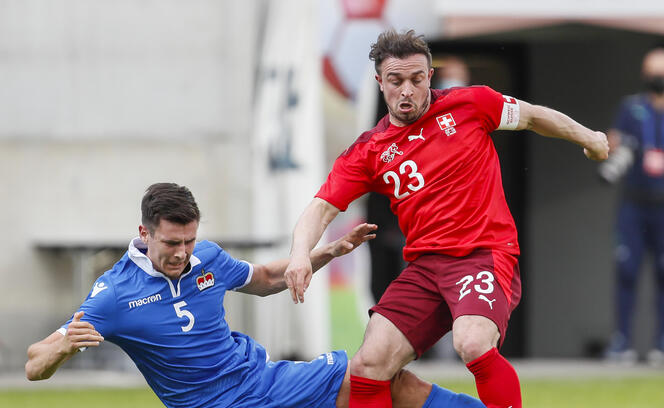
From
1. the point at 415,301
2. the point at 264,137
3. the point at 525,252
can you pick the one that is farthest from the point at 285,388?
the point at 525,252

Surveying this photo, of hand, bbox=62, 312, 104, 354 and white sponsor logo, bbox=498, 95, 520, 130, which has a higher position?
white sponsor logo, bbox=498, 95, 520, 130

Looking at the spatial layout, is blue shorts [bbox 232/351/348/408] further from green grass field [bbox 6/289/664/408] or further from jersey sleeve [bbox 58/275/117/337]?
green grass field [bbox 6/289/664/408]

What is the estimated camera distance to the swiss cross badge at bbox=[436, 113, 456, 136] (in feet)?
18.8

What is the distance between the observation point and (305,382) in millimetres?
5758

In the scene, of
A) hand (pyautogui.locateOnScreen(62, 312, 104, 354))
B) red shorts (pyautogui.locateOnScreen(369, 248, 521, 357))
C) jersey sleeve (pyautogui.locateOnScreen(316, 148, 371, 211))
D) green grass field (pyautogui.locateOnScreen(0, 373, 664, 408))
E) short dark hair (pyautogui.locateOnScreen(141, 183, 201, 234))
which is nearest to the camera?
hand (pyautogui.locateOnScreen(62, 312, 104, 354))

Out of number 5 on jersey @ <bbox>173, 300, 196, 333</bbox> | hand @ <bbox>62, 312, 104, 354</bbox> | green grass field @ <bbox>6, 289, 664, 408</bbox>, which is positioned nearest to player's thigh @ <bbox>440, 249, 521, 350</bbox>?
number 5 on jersey @ <bbox>173, 300, 196, 333</bbox>

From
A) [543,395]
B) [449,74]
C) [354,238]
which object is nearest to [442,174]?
[354,238]

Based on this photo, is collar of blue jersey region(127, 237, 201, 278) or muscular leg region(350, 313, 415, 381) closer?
collar of blue jersey region(127, 237, 201, 278)

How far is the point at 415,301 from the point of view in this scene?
18.8 feet

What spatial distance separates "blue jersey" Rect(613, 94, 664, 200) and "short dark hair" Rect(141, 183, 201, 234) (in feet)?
21.3

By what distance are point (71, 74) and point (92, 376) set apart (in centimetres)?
293

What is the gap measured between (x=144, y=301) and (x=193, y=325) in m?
0.27

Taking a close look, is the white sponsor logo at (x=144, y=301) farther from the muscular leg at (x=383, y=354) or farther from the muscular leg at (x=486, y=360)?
the muscular leg at (x=486, y=360)

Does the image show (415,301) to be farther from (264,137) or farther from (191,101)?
(191,101)
